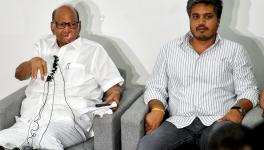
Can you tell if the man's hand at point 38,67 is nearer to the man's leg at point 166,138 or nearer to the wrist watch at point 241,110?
the man's leg at point 166,138

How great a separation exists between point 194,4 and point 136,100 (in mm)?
756

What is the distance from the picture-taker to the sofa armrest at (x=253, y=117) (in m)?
2.34

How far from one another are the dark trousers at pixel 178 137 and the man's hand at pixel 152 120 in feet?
0.10

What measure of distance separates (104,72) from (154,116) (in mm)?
534

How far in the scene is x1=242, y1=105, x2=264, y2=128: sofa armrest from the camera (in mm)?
2340

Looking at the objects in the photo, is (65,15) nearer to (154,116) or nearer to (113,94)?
(113,94)

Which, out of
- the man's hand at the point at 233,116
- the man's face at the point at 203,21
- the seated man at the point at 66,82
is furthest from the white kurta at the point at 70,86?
the man's hand at the point at 233,116

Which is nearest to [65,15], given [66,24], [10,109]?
[66,24]

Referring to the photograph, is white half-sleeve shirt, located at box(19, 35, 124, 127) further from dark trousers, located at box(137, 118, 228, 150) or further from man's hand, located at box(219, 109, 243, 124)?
man's hand, located at box(219, 109, 243, 124)

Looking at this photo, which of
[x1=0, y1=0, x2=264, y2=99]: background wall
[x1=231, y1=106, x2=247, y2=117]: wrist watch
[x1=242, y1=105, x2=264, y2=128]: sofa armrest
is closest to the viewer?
[x1=242, y1=105, x2=264, y2=128]: sofa armrest

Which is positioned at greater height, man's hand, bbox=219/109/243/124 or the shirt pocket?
the shirt pocket

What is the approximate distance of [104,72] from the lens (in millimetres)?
2838

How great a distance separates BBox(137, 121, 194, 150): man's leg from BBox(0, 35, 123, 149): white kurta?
19.9 inches

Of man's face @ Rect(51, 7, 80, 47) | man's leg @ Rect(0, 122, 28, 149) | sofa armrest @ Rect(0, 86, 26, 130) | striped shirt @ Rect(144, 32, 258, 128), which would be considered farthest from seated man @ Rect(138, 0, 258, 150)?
sofa armrest @ Rect(0, 86, 26, 130)
